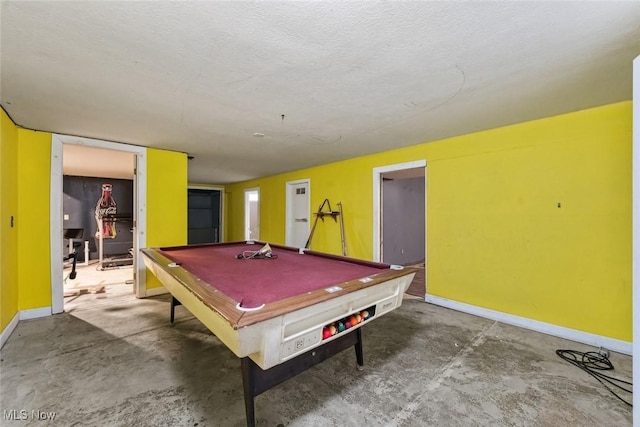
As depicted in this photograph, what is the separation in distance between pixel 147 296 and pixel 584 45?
16.4 feet

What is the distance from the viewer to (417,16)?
1235mm

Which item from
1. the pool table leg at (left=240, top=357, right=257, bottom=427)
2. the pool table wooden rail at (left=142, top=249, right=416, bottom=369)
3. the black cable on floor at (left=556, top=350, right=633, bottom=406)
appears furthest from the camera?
the black cable on floor at (left=556, top=350, right=633, bottom=406)

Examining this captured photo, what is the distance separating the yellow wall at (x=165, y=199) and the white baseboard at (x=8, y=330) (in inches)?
48.4

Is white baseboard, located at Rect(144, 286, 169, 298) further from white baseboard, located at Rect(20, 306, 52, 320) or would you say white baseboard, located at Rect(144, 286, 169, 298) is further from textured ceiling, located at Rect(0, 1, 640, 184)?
textured ceiling, located at Rect(0, 1, 640, 184)

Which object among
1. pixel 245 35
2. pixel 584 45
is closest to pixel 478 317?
pixel 584 45

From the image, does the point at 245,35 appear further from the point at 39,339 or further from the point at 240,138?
the point at 39,339

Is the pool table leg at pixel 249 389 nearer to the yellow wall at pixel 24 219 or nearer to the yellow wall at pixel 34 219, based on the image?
the yellow wall at pixel 24 219

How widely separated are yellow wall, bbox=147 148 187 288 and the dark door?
452cm

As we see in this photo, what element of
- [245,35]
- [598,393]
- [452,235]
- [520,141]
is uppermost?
[245,35]

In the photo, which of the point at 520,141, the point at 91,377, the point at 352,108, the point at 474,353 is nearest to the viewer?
the point at 91,377

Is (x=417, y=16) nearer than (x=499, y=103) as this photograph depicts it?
Yes

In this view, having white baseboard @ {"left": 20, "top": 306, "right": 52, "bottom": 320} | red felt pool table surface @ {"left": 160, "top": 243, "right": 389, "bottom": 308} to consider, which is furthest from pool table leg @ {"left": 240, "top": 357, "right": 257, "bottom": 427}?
white baseboard @ {"left": 20, "top": 306, "right": 52, "bottom": 320}

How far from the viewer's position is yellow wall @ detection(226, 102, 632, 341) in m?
2.22

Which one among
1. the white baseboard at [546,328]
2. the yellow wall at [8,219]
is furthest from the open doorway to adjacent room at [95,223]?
the white baseboard at [546,328]
